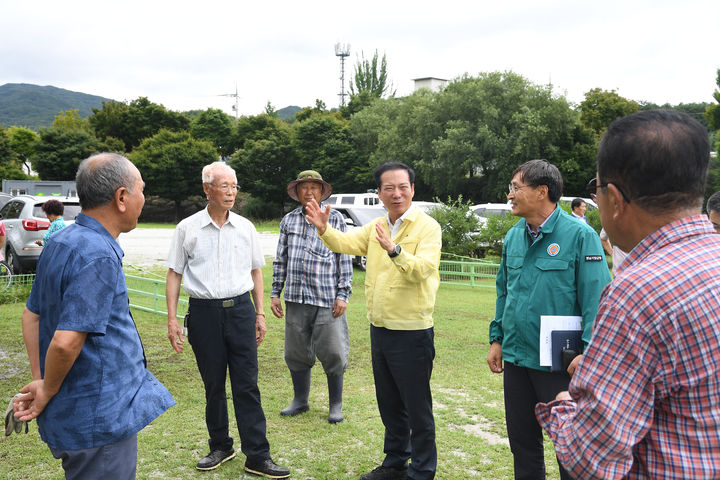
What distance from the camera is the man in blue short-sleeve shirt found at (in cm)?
220

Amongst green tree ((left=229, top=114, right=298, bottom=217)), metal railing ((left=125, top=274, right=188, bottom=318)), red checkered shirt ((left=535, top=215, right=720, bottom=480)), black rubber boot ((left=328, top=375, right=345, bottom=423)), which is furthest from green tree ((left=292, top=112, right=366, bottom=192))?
red checkered shirt ((left=535, top=215, right=720, bottom=480))

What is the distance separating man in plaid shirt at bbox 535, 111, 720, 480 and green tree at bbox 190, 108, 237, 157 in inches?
2232

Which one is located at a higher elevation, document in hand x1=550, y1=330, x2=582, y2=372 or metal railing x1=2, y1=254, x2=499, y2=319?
document in hand x1=550, y1=330, x2=582, y2=372

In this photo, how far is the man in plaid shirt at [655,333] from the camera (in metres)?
1.27

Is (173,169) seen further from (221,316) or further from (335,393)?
(221,316)

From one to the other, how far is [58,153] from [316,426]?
4835cm

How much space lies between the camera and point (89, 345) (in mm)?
2262

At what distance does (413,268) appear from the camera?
3443 mm

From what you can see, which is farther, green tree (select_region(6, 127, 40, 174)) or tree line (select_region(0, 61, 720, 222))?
green tree (select_region(6, 127, 40, 174))

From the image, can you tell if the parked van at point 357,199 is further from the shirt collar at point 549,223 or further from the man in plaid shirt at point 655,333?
the man in plaid shirt at point 655,333

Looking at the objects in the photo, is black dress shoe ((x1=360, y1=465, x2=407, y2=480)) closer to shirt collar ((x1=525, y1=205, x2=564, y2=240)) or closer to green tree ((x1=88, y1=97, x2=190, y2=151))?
shirt collar ((x1=525, y1=205, x2=564, y2=240))

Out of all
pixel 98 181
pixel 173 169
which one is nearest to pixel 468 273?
pixel 98 181

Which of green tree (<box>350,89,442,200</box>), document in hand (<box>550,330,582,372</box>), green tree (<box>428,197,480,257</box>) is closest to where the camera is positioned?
document in hand (<box>550,330,582,372</box>)

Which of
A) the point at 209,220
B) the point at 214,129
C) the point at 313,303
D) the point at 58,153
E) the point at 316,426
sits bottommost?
the point at 316,426
